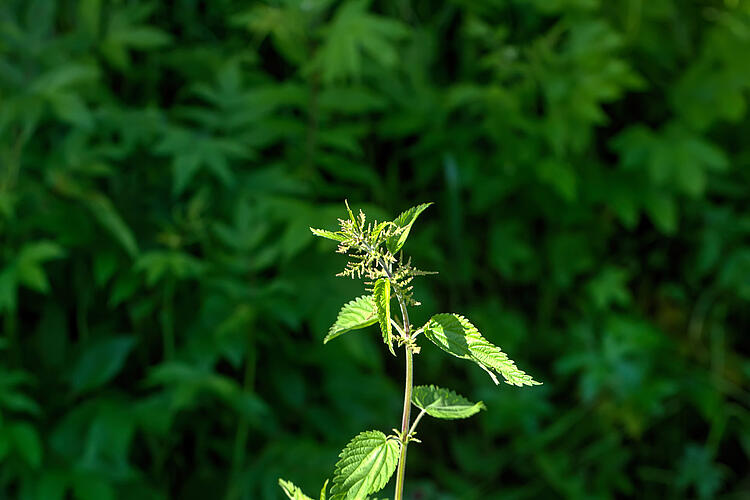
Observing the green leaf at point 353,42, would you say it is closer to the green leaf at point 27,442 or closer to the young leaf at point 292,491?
the green leaf at point 27,442

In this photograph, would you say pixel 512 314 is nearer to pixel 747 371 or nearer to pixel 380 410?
pixel 380 410

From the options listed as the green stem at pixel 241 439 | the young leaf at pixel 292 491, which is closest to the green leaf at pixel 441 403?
the young leaf at pixel 292 491

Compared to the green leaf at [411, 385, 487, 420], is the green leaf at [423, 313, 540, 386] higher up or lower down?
higher up

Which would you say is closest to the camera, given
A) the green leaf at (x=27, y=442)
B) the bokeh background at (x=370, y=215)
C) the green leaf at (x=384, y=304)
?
the green leaf at (x=384, y=304)

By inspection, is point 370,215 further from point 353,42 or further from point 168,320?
point 168,320

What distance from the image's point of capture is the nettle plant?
1.71 ft

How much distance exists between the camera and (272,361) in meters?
2.02

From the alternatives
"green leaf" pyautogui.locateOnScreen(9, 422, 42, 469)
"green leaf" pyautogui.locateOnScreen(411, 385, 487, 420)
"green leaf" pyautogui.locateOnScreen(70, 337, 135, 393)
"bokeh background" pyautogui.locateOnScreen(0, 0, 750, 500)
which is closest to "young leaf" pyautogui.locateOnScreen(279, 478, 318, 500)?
"green leaf" pyautogui.locateOnScreen(411, 385, 487, 420)

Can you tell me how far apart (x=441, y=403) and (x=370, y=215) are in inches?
52.1

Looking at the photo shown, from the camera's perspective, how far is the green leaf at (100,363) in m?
1.86

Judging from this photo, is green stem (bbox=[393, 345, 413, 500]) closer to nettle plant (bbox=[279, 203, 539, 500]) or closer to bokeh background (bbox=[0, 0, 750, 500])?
nettle plant (bbox=[279, 203, 539, 500])

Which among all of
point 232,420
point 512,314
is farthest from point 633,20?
point 232,420

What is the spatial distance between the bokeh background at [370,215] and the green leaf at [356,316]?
1.19m

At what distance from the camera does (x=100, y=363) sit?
1.89 meters
